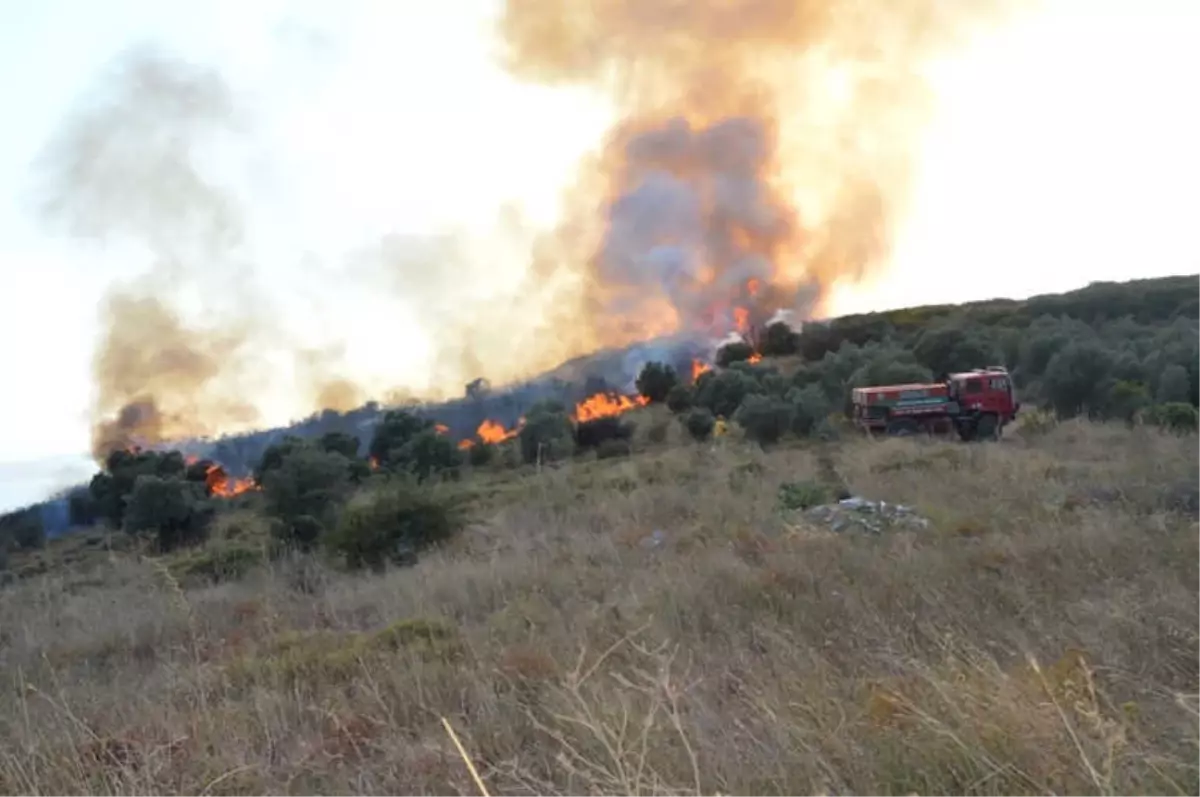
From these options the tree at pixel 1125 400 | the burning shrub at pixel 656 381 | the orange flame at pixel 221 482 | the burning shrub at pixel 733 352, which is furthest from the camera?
the burning shrub at pixel 733 352

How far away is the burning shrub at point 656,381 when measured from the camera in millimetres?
53406

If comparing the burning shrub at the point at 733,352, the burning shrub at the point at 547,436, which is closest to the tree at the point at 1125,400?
the burning shrub at the point at 547,436

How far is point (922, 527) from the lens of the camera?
30.9 feet

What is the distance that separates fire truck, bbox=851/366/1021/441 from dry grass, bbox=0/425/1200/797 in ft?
60.6

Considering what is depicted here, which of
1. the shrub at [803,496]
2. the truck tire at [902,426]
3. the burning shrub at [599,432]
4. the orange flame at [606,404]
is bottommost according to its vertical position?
the truck tire at [902,426]

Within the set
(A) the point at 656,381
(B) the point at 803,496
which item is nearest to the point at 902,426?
(B) the point at 803,496

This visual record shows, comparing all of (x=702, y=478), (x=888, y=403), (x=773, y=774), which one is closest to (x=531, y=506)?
(x=702, y=478)

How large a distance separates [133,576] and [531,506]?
272 inches

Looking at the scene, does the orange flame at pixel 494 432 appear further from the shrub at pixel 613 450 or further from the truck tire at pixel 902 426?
the truck tire at pixel 902 426

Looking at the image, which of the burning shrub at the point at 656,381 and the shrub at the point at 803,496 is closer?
the shrub at the point at 803,496

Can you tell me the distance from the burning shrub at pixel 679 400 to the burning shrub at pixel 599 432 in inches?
225

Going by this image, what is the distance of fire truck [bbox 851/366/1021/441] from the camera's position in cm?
2958

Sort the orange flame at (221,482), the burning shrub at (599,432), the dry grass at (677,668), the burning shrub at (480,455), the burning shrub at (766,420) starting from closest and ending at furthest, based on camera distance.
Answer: the dry grass at (677,668) < the burning shrub at (766,420) < the burning shrub at (599,432) < the burning shrub at (480,455) < the orange flame at (221,482)

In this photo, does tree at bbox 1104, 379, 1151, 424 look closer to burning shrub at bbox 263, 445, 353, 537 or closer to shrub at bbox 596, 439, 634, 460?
shrub at bbox 596, 439, 634, 460
